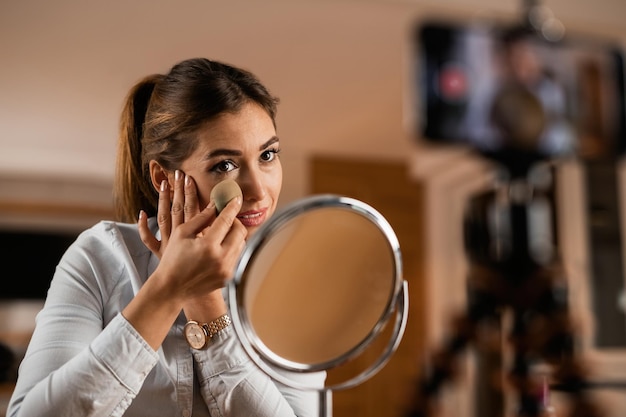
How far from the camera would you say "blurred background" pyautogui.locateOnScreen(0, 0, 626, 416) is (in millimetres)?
2123

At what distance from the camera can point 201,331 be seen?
11.8 inches

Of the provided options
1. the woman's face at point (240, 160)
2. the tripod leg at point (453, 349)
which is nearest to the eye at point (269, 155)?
the woman's face at point (240, 160)

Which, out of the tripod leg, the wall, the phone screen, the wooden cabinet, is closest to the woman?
the tripod leg

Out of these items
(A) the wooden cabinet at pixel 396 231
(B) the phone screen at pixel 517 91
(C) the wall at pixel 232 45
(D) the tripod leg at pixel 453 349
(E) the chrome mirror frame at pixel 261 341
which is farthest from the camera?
(A) the wooden cabinet at pixel 396 231

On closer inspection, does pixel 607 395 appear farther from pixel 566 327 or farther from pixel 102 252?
pixel 102 252

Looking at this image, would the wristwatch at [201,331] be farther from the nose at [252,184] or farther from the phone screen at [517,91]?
the phone screen at [517,91]

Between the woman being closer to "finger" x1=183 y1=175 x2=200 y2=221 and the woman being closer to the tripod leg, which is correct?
"finger" x1=183 y1=175 x2=200 y2=221

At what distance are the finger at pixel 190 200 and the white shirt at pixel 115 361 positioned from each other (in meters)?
0.05

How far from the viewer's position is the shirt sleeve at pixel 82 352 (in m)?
0.28

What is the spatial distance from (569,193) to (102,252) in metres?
2.52

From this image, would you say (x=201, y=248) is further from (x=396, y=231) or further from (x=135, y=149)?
(x=396, y=231)

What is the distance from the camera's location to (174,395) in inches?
12.3

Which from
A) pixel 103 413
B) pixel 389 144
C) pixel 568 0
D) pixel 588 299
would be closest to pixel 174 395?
pixel 103 413

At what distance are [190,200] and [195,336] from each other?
0.19 ft
